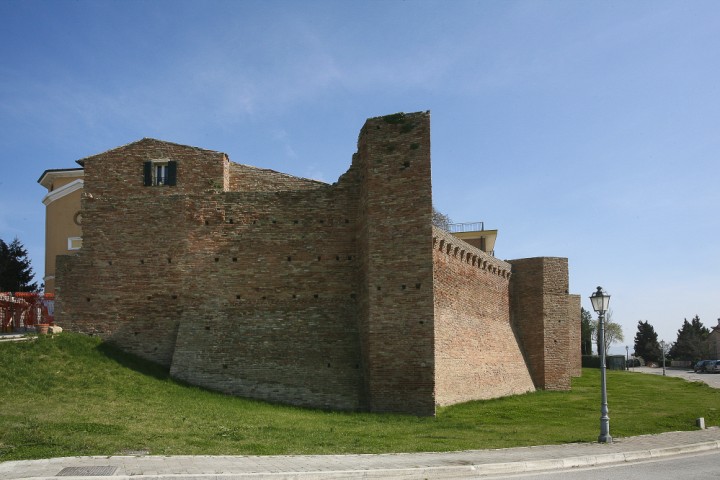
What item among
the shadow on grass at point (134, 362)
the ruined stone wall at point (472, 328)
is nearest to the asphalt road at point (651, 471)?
the ruined stone wall at point (472, 328)

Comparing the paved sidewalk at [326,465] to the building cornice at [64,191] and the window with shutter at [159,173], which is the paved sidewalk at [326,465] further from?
the building cornice at [64,191]

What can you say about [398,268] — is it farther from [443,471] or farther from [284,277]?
[443,471]

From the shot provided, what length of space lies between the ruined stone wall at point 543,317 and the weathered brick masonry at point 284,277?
6.94 metres

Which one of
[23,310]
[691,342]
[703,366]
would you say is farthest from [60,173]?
[691,342]

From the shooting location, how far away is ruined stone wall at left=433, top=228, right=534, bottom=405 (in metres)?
19.9

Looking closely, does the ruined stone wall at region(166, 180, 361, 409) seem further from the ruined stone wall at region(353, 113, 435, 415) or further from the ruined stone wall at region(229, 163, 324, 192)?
the ruined stone wall at region(229, 163, 324, 192)

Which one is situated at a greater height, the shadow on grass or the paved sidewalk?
the shadow on grass

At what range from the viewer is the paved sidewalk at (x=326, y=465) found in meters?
8.97

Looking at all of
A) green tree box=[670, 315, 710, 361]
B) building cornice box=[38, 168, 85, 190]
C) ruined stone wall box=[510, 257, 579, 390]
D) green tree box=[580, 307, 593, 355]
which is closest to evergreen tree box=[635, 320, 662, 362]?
green tree box=[670, 315, 710, 361]

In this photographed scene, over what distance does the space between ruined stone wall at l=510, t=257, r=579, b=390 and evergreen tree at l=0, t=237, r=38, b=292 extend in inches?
1169

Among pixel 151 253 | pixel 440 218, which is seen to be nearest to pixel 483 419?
pixel 151 253

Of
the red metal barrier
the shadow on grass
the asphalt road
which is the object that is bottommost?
the asphalt road

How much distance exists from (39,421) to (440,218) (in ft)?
Answer: 142

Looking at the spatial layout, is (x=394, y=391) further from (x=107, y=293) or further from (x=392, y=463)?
(x=107, y=293)
